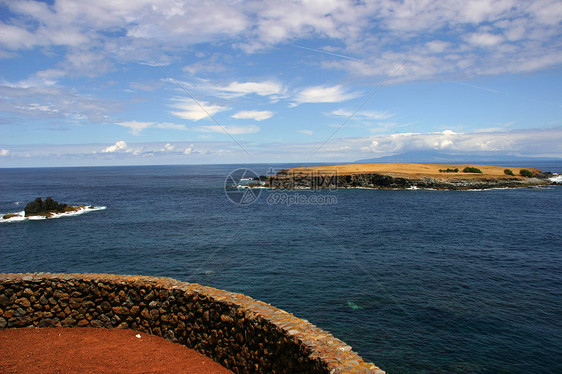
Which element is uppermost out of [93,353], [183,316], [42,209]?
[183,316]

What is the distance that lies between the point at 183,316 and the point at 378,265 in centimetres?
1982

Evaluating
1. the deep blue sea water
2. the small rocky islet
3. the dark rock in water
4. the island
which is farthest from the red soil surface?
the island

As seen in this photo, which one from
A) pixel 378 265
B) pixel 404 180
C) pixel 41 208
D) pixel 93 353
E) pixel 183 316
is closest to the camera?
pixel 93 353

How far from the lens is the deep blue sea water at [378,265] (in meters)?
16.4

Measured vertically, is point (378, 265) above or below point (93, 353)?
below

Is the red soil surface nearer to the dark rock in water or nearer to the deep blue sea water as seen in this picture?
the deep blue sea water

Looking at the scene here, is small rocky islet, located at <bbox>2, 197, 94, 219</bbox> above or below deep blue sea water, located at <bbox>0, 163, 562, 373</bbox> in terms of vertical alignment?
above

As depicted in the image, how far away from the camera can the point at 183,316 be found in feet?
36.8

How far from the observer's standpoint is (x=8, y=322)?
1193 cm

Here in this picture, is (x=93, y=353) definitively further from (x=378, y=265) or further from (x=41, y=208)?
(x=41, y=208)

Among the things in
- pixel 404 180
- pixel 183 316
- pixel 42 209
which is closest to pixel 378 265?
pixel 183 316

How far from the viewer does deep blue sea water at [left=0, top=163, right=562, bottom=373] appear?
1638 centimetres

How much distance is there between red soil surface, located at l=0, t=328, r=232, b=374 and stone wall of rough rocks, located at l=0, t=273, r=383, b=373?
1.01ft

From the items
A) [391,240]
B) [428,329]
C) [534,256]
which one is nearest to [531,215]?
[534,256]
